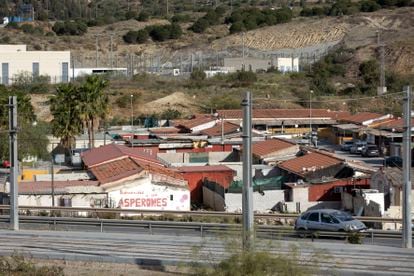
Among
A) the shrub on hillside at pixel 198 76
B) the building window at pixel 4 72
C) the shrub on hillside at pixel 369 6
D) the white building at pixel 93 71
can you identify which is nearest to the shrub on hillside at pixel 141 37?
the white building at pixel 93 71

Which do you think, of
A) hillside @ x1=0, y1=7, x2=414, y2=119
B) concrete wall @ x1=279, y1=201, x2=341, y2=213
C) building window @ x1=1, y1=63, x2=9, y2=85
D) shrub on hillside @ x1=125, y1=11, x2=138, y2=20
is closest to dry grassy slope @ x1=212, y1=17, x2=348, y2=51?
hillside @ x1=0, y1=7, x2=414, y2=119

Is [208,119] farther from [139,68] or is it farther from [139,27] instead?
[139,27]

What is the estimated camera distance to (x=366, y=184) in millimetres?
39219

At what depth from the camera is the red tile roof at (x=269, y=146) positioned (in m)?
48.9

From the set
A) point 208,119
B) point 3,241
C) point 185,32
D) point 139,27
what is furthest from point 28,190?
point 139,27

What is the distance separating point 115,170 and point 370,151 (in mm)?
19953

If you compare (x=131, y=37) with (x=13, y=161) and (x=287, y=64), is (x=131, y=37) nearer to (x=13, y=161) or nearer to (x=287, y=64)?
(x=287, y=64)

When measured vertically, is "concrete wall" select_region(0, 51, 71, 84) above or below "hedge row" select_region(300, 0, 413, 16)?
below

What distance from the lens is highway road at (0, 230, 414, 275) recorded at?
21.0 m

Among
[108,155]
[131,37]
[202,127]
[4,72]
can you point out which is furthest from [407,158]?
[131,37]

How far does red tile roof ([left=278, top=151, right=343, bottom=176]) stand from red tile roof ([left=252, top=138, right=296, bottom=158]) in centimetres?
359

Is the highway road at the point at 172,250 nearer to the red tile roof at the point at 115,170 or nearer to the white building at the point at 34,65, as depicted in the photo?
the red tile roof at the point at 115,170

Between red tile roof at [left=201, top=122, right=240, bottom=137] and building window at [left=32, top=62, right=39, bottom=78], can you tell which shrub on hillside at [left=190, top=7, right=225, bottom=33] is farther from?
red tile roof at [left=201, top=122, right=240, bottom=137]

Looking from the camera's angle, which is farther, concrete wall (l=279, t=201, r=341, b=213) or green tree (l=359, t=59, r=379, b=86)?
green tree (l=359, t=59, r=379, b=86)
